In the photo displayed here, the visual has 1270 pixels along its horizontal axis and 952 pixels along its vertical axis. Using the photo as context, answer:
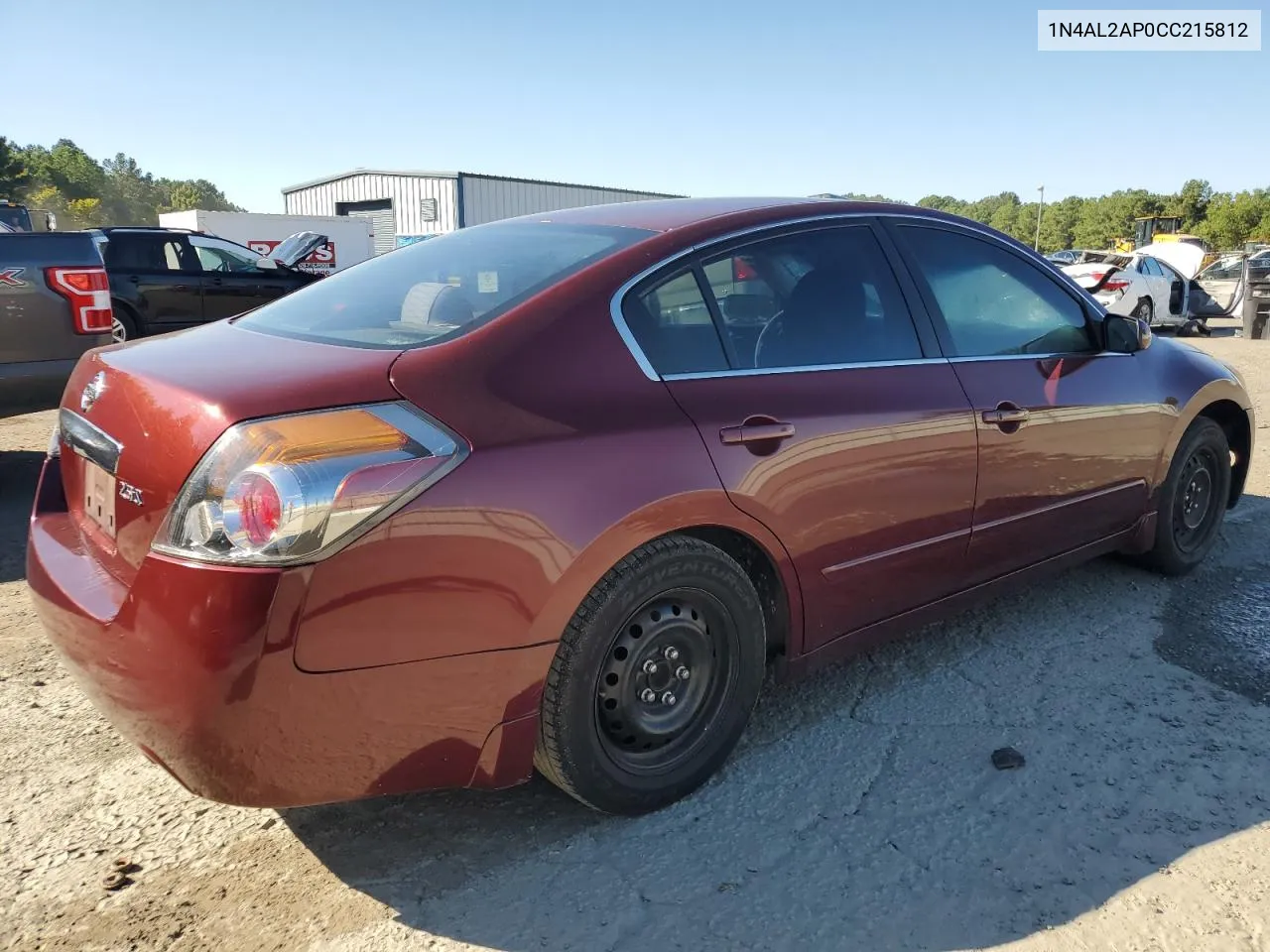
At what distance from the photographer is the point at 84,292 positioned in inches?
207

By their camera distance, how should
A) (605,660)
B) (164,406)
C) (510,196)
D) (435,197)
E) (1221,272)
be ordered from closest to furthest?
(164,406) → (605,660) → (1221,272) → (435,197) → (510,196)

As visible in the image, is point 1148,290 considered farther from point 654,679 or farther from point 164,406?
point 164,406

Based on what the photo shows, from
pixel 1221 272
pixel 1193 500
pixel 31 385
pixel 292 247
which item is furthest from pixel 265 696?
pixel 1221 272

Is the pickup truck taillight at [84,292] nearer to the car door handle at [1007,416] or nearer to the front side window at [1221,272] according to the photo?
the car door handle at [1007,416]

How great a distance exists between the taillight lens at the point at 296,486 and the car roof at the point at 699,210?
1.15 metres

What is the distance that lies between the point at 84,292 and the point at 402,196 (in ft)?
115

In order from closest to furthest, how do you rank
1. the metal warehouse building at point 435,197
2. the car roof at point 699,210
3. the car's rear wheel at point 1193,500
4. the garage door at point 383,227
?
1. the car roof at point 699,210
2. the car's rear wheel at point 1193,500
3. the metal warehouse building at point 435,197
4. the garage door at point 383,227

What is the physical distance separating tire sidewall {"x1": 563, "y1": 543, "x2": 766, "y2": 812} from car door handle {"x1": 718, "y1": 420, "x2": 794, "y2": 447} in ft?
0.95

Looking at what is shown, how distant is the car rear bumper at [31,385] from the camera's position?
506 centimetres

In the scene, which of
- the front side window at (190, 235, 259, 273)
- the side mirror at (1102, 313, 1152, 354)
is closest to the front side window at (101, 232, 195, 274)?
the front side window at (190, 235, 259, 273)

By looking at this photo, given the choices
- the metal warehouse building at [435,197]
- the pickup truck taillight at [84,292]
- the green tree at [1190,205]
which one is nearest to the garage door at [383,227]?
the metal warehouse building at [435,197]

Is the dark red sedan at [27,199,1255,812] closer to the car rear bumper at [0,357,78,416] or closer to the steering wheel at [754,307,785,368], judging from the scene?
the steering wheel at [754,307,785,368]

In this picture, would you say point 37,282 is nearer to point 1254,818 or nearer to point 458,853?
point 458,853

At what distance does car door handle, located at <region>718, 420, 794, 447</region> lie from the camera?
2.40 m
